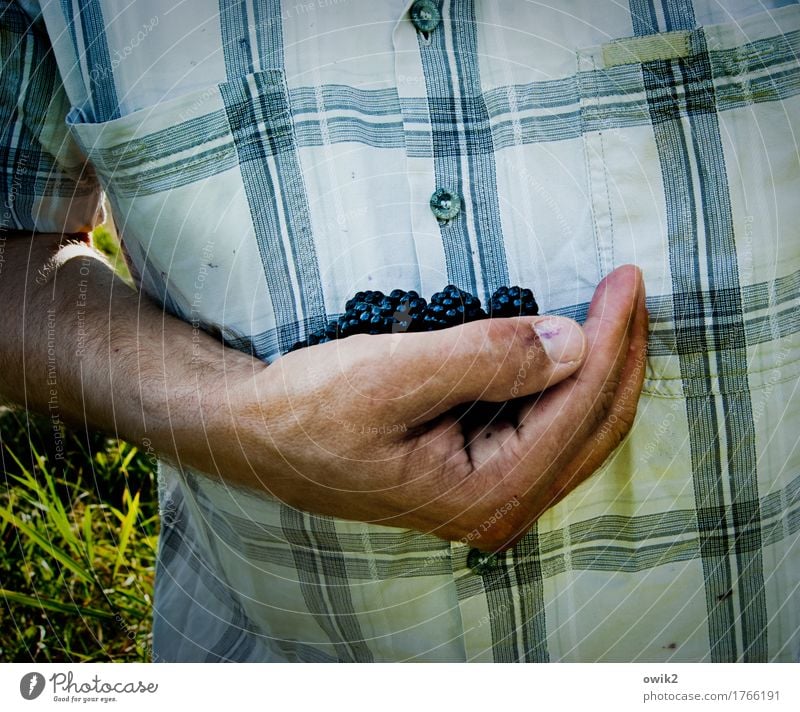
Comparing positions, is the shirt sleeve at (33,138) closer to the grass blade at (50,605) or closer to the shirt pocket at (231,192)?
the shirt pocket at (231,192)

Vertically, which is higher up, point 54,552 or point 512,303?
point 512,303

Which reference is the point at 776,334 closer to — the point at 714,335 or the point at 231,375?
the point at 714,335

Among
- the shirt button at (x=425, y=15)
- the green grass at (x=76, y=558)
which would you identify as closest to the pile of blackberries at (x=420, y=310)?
the shirt button at (x=425, y=15)

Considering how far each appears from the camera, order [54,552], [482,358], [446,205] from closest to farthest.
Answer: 1. [482,358]
2. [446,205]
3. [54,552]

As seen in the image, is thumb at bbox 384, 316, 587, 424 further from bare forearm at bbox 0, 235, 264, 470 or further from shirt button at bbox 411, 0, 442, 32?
shirt button at bbox 411, 0, 442, 32

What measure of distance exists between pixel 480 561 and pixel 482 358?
20 centimetres

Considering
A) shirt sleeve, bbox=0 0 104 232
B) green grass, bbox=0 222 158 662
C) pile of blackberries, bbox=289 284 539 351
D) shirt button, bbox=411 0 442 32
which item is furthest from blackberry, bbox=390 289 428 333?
green grass, bbox=0 222 158 662

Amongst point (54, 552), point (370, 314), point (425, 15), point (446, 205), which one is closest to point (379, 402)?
point (370, 314)

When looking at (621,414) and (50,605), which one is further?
(50,605)

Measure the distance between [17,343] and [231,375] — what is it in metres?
0.21

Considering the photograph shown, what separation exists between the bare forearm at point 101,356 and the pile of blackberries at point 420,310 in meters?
0.10

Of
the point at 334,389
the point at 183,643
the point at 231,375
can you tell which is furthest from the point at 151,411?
the point at 183,643

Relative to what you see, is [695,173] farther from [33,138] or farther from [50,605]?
[50,605]

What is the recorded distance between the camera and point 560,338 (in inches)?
21.0
